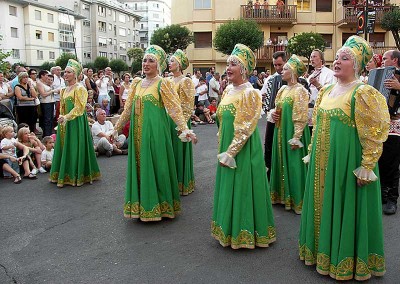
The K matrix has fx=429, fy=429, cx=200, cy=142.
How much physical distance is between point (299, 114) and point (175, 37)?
28854 mm

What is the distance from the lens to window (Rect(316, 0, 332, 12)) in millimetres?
34500

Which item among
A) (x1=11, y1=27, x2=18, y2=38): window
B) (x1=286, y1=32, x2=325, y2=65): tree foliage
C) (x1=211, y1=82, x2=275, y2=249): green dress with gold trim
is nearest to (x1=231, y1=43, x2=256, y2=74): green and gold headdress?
(x1=211, y1=82, x2=275, y2=249): green dress with gold trim

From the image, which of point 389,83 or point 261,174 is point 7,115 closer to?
point 261,174

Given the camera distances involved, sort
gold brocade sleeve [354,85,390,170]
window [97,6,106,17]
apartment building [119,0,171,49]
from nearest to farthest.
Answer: gold brocade sleeve [354,85,390,170]
window [97,6,106,17]
apartment building [119,0,171,49]

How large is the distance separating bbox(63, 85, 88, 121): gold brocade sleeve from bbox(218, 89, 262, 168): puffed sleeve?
149 inches

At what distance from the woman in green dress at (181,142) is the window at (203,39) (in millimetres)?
28360

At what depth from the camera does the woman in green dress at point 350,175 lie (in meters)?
3.61

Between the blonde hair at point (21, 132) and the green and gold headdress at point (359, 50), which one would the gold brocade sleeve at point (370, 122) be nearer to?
the green and gold headdress at point (359, 50)

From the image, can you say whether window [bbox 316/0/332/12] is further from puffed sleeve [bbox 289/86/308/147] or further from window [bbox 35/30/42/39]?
window [bbox 35/30/42/39]

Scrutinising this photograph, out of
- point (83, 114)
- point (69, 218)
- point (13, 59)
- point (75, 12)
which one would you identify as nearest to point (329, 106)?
point (69, 218)

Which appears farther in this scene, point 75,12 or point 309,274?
point 75,12

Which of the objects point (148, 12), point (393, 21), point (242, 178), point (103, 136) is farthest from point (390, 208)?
point (148, 12)

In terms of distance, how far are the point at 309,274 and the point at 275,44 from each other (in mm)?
30856

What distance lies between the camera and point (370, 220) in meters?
3.79
